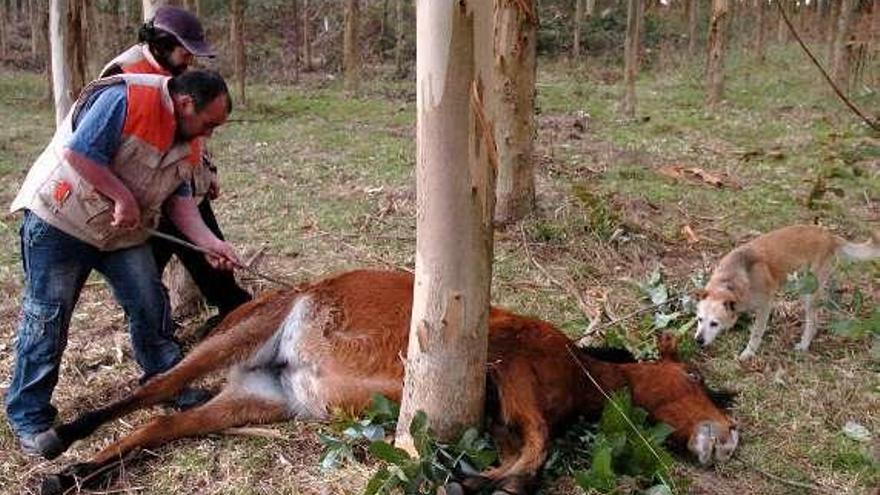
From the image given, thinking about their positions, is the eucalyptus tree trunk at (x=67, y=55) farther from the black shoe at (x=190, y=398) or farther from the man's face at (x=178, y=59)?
the black shoe at (x=190, y=398)

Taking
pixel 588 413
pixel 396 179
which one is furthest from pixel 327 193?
pixel 588 413

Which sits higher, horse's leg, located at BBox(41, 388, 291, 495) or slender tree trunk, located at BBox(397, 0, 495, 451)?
slender tree trunk, located at BBox(397, 0, 495, 451)

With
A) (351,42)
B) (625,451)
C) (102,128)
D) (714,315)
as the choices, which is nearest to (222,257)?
(102,128)

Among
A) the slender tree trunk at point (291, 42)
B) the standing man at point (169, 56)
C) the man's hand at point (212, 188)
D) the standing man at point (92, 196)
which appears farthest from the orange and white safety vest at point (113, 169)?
the slender tree trunk at point (291, 42)

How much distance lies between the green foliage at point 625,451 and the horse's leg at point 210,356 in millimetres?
1688

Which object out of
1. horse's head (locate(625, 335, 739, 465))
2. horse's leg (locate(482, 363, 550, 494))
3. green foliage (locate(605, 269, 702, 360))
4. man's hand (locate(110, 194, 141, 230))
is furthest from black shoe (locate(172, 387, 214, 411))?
green foliage (locate(605, 269, 702, 360))

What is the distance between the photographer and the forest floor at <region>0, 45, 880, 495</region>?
3.73 meters

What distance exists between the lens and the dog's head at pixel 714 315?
5.17 metres

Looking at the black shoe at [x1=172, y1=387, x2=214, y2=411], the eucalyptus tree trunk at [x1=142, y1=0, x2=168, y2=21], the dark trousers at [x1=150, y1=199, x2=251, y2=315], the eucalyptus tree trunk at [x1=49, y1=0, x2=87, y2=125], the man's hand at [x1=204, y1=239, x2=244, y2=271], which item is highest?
the eucalyptus tree trunk at [x1=142, y1=0, x2=168, y2=21]

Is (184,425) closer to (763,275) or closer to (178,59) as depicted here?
(178,59)

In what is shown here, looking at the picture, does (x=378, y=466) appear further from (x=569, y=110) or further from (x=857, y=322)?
(x=569, y=110)

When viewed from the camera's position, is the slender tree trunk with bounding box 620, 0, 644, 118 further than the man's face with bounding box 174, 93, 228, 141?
Yes

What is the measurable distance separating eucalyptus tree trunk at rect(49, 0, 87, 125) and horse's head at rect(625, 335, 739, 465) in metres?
4.12

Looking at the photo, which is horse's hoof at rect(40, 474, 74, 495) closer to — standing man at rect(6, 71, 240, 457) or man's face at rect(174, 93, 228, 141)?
standing man at rect(6, 71, 240, 457)
